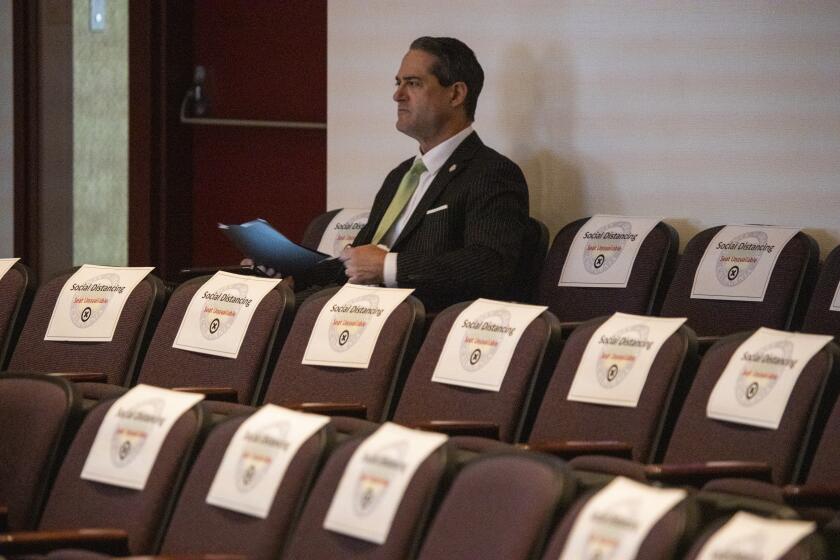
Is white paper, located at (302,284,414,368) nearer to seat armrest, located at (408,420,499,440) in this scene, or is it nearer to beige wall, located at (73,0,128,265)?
seat armrest, located at (408,420,499,440)

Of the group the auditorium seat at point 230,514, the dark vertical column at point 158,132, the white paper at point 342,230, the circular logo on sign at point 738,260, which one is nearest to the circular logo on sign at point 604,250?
the circular logo on sign at point 738,260

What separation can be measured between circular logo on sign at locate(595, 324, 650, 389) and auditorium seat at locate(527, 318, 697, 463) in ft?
0.13

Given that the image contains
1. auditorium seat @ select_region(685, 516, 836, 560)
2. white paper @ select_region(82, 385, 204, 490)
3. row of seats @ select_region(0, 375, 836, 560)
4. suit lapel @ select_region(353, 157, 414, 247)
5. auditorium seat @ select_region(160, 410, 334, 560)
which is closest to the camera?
auditorium seat @ select_region(685, 516, 836, 560)

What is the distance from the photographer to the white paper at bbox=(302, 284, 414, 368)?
2.76 meters

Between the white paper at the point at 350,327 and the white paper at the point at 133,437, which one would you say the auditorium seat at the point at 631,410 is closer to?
the white paper at the point at 350,327

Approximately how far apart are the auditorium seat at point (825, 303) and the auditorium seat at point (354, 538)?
1.56 meters

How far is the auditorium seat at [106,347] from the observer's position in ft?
10.1

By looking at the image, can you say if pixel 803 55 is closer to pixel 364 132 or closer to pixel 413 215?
pixel 413 215

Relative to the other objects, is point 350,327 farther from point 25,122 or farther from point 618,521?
point 25,122

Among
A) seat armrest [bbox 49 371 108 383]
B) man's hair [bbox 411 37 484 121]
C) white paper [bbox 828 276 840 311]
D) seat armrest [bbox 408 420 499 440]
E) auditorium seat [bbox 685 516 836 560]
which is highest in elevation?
man's hair [bbox 411 37 484 121]

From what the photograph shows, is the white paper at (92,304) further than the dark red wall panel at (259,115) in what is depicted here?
No

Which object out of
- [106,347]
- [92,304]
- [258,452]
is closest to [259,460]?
[258,452]

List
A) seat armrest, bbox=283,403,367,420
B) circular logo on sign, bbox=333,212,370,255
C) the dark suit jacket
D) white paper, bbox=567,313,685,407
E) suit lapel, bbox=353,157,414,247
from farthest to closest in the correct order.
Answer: circular logo on sign, bbox=333,212,370,255 → suit lapel, bbox=353,157,414,247 → the dark suit jacket → seat armrest, bbox=283,403,367,420 → white paper, bbox=567,313,685,407

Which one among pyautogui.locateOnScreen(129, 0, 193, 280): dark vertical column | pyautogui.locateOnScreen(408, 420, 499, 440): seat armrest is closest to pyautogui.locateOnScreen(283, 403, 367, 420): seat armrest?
pyautogui.locateOnScreen(408, 420, 499, 440): seat armrest
